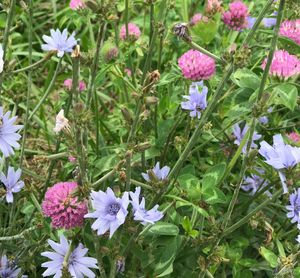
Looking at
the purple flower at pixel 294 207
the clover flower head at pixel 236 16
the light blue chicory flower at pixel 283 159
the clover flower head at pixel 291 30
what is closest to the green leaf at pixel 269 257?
the purple flower at pixel 294 207

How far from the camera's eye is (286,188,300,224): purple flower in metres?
1.28

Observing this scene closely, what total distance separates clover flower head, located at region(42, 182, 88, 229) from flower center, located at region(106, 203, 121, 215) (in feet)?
0.32

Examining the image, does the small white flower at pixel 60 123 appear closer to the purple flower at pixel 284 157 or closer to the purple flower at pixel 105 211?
the purple flower at pixel 105 211

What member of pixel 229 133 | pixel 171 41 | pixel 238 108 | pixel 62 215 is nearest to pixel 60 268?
pixel 62 215

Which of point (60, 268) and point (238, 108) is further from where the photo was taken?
point (238, 108)

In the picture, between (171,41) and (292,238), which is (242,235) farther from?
(171,41)

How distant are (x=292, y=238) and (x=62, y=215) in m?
0.68

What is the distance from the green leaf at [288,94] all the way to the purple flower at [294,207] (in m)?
0.18

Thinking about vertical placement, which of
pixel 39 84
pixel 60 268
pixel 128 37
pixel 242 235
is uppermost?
pixel 128 37

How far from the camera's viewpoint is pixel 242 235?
5.25 feet

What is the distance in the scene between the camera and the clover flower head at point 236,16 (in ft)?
6.40

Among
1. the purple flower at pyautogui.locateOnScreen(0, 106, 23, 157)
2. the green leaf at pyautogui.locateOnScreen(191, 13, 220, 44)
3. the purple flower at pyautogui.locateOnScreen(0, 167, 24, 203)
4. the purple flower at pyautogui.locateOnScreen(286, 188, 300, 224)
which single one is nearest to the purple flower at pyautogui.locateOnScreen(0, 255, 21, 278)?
the purple flower at pyautogui.locateOnScreen(0, 167, 24, 203)

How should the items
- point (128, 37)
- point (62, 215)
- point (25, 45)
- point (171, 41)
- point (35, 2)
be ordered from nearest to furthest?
point (62, 215) → point (128, 37) → point (171, 41) → point (25, 45) → point (35, 2)

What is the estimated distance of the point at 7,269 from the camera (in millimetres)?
1495
